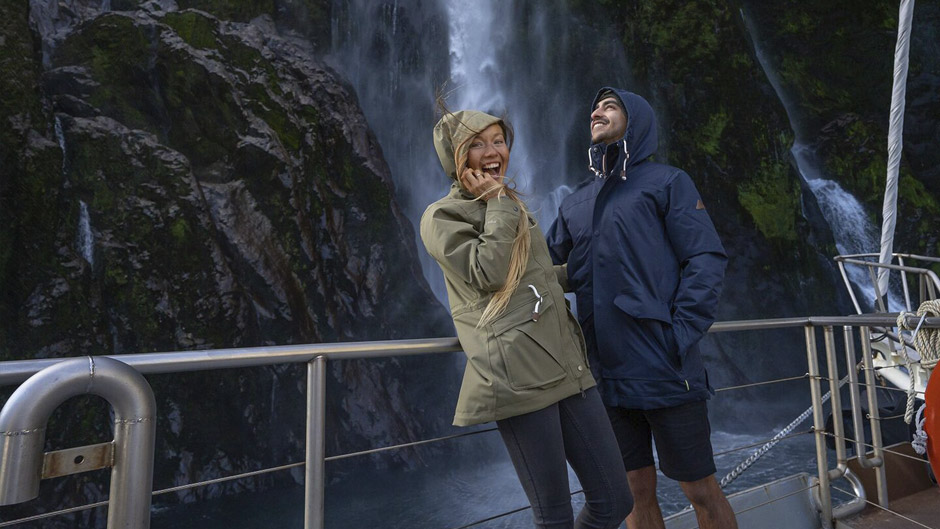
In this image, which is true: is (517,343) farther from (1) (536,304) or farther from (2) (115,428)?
(2) (115,428)

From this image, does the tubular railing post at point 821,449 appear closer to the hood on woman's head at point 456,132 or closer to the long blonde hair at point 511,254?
the long blonde hair at point 511,254

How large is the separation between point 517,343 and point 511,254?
215 millimetres

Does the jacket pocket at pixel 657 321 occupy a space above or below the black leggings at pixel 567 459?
above

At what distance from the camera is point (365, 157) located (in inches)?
383

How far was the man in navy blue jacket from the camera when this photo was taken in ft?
5.24

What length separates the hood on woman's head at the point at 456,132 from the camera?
1.47 meters

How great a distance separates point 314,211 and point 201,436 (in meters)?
3.57

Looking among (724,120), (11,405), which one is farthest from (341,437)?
(724,120)

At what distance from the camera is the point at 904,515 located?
241cm

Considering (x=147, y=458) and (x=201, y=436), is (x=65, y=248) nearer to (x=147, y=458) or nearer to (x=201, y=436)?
(x=201, y=436)

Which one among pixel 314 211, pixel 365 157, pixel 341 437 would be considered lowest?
pixel 341 437

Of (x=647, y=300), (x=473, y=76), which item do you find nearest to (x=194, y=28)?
(x=473, y=76)

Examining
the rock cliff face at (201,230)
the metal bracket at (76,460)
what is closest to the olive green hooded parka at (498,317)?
the metal bracket at (76,460)

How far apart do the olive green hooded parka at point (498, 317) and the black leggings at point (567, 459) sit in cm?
5
